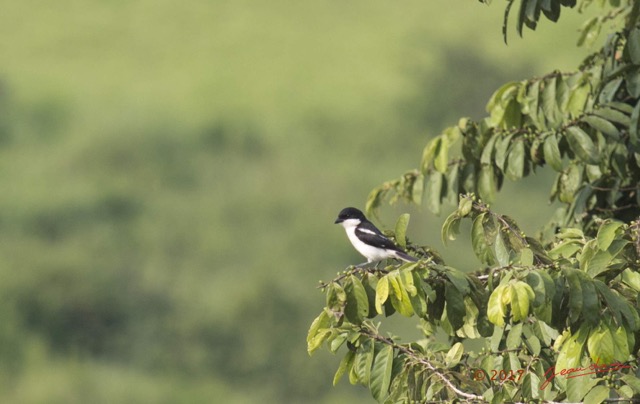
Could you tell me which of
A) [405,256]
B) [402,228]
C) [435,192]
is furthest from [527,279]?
[435,192]

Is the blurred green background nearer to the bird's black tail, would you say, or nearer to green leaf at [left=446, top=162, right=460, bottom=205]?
green leaf at [left=446, top=162, right=460, bottom=205]

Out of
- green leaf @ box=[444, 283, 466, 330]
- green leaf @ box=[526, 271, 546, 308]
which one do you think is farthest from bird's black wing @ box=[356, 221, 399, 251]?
green leaf @ box=[526, 271, 546, 308]

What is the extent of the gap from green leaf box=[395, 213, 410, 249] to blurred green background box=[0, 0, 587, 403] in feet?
35.1

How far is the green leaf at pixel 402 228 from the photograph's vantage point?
223 inches

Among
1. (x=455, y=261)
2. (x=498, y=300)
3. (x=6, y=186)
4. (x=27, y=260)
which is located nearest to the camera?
(x=498, y=300)

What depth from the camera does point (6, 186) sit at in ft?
79.6

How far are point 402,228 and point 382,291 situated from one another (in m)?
1.23

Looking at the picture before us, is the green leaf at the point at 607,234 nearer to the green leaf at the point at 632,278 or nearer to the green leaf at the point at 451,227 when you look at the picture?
the green leaf at the point at 632,278

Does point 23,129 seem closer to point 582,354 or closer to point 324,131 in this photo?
point 324,131

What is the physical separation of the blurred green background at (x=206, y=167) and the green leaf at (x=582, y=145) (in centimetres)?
989

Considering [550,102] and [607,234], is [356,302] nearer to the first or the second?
[607,234]

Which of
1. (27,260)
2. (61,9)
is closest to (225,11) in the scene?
(61,9)

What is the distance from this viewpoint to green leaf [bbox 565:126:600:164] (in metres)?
6.59

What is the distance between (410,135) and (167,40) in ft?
25.1
